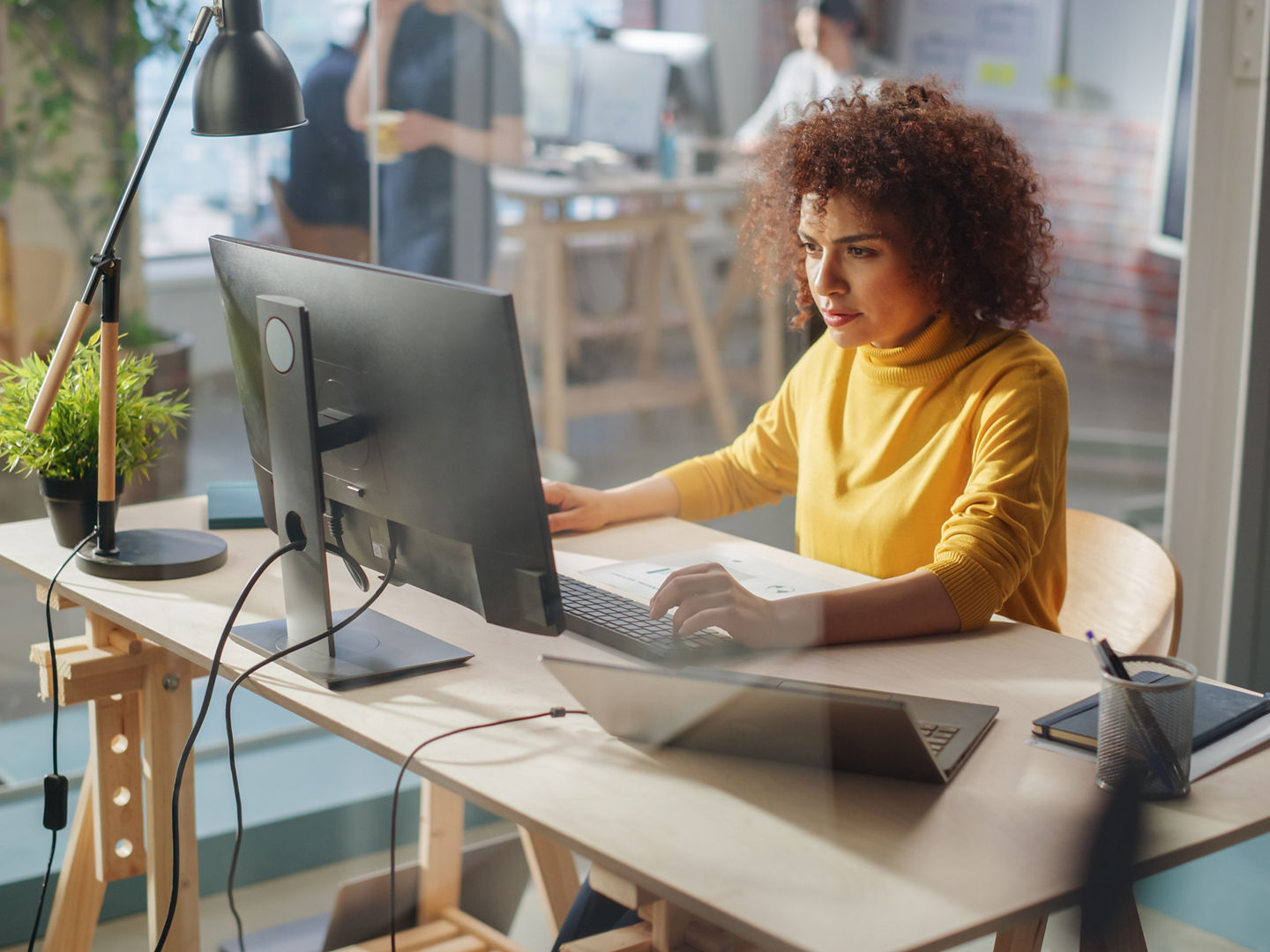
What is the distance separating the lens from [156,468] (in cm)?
222

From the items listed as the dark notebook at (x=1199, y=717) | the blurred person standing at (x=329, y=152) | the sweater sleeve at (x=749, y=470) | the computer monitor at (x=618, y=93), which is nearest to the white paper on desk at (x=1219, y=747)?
the dark notebook at (x=1199, y=717)

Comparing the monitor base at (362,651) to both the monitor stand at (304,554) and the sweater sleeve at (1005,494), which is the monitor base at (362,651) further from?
the sweater sleeve at (1005,494)

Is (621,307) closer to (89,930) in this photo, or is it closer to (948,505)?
(948,505)

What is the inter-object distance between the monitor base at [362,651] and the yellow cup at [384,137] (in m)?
1.28

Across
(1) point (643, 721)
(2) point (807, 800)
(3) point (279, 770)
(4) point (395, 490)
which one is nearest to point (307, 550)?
(4) point (395, 490)

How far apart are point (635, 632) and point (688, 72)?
1.63 m

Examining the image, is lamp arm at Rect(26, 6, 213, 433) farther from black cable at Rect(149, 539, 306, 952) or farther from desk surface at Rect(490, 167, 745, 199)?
desk surface at Rect(490, 167, 745, 199)

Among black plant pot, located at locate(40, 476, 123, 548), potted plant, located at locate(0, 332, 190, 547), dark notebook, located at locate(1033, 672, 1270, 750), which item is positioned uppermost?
potted plant, located at locate(0, 332, 190, 547)

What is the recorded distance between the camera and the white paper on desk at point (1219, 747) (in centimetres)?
103

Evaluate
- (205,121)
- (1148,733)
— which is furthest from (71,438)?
(1148,733)

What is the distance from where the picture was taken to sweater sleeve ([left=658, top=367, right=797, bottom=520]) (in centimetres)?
178

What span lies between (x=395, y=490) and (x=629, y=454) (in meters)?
1.60

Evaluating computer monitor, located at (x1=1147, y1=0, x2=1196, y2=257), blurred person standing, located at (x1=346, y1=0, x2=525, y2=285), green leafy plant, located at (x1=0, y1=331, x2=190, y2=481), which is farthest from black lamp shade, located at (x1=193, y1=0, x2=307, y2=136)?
computer monitor, located at (x1=1147, y1=0, x2=1196, y2=257)

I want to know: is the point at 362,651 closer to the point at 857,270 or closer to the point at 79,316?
the point at 79,316
